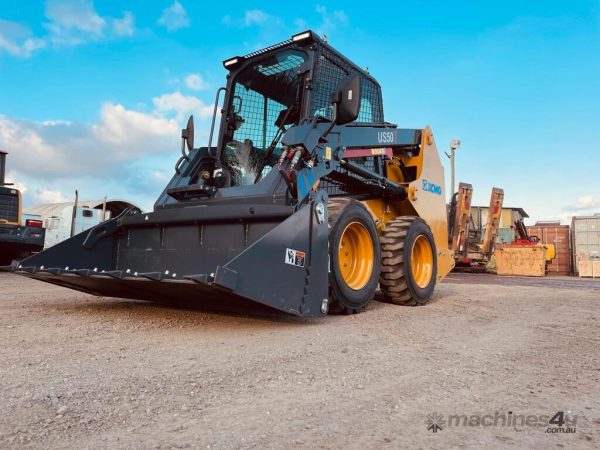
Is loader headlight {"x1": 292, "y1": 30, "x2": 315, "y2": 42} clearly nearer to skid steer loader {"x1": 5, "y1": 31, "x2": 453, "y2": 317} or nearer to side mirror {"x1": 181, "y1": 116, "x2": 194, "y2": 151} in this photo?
skid steer loader {"x1": 5, "y1": 31, "x2": 453, "y2": 317}

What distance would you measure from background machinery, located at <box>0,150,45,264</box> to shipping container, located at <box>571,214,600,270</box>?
22.0 meters

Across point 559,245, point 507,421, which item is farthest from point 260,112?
point 559,245

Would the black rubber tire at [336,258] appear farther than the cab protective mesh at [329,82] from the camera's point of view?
No

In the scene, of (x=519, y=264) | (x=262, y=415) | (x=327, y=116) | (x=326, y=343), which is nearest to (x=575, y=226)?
(x=519, y=264)

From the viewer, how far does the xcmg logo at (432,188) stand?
7198 millimetres

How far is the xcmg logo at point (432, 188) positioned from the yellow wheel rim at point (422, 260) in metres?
0.90

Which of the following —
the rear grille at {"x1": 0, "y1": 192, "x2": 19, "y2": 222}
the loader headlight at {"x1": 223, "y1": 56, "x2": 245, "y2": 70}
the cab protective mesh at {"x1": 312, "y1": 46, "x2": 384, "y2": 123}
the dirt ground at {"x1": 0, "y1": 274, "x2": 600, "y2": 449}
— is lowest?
the dirt ground at {"x1": 0, "y1": 274, "x2": 600, "y2": 449}

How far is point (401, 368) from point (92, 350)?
7.00 feet

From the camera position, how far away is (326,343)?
3.69 metres

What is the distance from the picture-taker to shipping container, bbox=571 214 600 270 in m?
22.3

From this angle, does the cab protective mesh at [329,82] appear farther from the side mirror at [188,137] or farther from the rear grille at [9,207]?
the rear grille at [9,207]

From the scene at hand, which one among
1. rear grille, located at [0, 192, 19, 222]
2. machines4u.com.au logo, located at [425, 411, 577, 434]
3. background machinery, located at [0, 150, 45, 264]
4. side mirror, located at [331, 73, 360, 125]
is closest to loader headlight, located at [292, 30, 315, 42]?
side mirror, located at [331, 73, 360, 125]

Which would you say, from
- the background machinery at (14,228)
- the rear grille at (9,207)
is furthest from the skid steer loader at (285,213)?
the rear grille at (9,207)

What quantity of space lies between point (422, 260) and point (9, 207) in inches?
444
